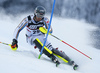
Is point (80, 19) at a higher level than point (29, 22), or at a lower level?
lower

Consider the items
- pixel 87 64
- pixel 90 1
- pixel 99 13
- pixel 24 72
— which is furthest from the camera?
pixel 90 1

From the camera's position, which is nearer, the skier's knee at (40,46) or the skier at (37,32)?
the skier's knee at (40,46)

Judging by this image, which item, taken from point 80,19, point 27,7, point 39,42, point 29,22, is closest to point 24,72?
point 39,42

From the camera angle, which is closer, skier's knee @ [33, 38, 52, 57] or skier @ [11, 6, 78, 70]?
skier's knee @ [33, 38, 52, 57]

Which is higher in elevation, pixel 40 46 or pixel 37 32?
pixel 37 32

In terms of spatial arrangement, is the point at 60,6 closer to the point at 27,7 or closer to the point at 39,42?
the point at 27,7

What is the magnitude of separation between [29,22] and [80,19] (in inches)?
568

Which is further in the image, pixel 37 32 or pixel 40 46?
pixel 37 32

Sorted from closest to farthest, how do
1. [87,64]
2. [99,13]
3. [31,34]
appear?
[87,64]
[31,34]
[99,13]

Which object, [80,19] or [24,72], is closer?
[24,72]

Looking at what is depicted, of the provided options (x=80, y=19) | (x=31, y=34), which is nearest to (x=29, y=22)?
(x=31, y=34)

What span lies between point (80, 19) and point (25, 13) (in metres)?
6.64

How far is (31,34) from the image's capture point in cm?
382

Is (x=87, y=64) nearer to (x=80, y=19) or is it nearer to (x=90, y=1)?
(x=80, y=19)
